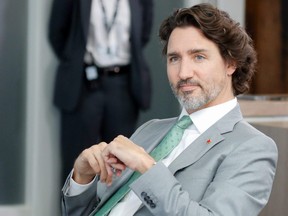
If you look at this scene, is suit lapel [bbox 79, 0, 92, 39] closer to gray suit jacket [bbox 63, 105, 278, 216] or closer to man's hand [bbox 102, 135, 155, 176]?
gray suit jacket [bbox 63, 105, 278, 216]

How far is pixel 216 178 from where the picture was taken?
197 cm

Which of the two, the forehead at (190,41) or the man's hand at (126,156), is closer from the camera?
the man's hand at (126,156)

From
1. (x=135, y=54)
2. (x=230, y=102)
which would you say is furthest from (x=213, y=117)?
(x=135, y=54)

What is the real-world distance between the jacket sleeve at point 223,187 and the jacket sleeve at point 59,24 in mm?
1993

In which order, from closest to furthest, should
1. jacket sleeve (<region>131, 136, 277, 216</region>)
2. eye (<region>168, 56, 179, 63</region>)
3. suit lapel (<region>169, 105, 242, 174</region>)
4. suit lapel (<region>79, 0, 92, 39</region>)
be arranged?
1. jacket sleeve (<region>131, 136, 277, 216</region>)
2. suit lapel (<region>169, 105, 242, 174</region>)
3. eye (<region>168, 56, 179, 63</region>)
4. suit lapel (<region>79, 0, 92, 39</region>)

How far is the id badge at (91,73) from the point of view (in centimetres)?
378

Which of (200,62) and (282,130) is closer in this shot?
(200,62)

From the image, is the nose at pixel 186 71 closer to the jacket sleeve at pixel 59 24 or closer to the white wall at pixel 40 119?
the jacket sleeve at pixel 59 24

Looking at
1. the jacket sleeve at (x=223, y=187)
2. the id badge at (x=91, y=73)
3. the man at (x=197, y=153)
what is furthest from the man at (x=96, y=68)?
the jacket sleeve at (x=223, y=187)

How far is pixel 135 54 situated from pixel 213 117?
1696mm

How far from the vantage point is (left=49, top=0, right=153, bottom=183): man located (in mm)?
3777

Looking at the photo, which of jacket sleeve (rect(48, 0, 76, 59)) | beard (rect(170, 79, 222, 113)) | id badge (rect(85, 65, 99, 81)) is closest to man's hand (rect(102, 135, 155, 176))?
beard (rect(170, 79, 222, 113))

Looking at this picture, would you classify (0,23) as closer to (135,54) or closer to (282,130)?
(135,54)

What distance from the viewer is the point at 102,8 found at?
12.4 feet
